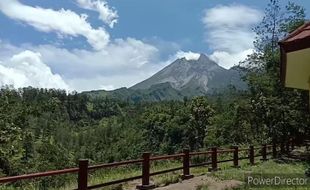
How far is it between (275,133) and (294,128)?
2.30 m

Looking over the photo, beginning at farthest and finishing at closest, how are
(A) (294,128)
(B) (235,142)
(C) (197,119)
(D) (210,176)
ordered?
(C) (197,119) < (B) (235,142) < (A) (294,128) < (D) (210,176)

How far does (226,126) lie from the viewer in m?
38.7

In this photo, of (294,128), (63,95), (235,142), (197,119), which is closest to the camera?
(294,128)

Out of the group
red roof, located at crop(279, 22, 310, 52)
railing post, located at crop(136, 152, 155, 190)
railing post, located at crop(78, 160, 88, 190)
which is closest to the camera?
red roof, located at crop(279, 22, 310, 52)

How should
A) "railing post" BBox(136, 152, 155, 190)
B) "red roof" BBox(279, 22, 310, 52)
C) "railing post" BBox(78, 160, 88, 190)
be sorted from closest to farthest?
"red roof" BBox(279, 22, 310, 52), "railing post" BBox(78, 160, 88, 190), "railing post" BBox(136, 152, 155, 190)

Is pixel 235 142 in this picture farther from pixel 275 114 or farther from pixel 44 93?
pixel 44 93

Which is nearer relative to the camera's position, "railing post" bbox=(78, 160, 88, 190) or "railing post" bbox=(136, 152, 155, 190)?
"railing post" bbox=(78, 160, 88, 190)

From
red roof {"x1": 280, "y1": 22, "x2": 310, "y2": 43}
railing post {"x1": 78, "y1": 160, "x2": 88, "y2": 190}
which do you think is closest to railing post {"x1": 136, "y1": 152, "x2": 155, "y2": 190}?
railing post {"x1": 78, "y1": 160, "x2": 88, "y2": 190}

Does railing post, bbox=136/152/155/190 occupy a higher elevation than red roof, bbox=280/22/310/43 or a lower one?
lower

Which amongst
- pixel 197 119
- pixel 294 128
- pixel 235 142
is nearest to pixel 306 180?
pixel 294 128

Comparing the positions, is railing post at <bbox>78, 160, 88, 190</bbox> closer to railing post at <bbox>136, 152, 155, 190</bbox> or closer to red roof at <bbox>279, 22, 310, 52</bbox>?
railing post at <bbox>136, 152, 155, 190</bbox>

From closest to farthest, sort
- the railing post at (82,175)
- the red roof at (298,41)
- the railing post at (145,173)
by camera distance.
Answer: the red roof at (298,41)
the railing post at (82,175)
the railing post at (145,173)

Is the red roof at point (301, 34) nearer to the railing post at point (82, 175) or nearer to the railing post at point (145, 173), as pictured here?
the railing post at point (82, 175)

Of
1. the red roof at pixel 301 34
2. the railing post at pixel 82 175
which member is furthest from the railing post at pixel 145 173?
the red roof at pixel 301 34
